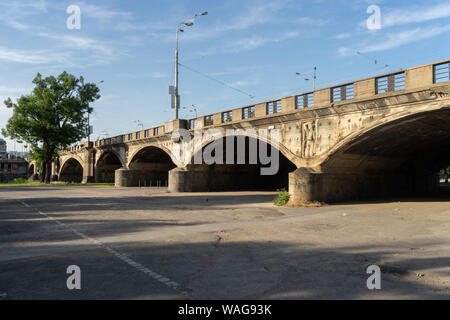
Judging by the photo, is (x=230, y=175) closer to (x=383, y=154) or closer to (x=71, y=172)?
(x=383, y=154)

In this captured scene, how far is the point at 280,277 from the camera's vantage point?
554 cm

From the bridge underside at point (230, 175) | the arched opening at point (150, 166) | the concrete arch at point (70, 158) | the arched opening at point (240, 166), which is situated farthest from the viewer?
the concrete arch at point (70, 158)

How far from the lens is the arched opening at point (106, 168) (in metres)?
55.7

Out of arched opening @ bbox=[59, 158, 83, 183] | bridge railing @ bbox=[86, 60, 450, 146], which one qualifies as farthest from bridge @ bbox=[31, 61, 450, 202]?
arched opening @ bbox=[59, 158, 83, 183]

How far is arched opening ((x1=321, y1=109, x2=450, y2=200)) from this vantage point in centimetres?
1722

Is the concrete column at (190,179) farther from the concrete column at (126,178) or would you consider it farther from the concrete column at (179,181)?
the concrete column at (126,178)

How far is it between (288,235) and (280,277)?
413 cm

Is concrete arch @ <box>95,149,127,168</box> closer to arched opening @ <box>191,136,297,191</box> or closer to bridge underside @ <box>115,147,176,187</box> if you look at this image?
bridge underside @ <box>115,147,176,187</box>

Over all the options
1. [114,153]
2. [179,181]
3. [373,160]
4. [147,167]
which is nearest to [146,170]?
[147,167]

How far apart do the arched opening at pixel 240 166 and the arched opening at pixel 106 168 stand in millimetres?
27181

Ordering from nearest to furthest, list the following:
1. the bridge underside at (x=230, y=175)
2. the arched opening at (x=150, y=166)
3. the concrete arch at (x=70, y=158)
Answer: the bridge underside at (x=230, y=175) < the arched opening at (x=150, y=166) < the concrete arch at (x=70, y=158)

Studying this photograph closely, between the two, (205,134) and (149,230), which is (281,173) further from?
(149,230)

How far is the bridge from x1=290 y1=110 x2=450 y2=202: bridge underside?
0.19 feet

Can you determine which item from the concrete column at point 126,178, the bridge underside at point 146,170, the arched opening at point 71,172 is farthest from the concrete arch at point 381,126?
the arched opening at point 71,172
